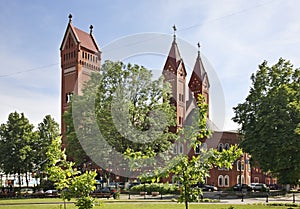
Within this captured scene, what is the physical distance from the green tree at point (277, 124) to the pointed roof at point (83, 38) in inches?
1341

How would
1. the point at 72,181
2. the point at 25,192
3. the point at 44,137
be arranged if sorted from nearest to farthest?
the point at 72,181, the point at 25,192, the point at 44,137

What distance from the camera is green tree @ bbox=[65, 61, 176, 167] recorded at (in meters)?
45.0

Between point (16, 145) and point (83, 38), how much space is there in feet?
72.7

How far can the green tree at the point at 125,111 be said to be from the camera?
148 feet

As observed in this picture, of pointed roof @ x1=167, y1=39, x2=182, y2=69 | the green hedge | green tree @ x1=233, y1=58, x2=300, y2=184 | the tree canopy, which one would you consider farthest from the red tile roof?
green tree @ x1=233, y1=58, x2=300, y2=184

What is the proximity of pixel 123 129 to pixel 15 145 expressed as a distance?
20.8 metres

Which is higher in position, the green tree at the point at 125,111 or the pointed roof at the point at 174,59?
the pointed roof at the point at 174,59

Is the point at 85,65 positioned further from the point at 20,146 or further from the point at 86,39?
the point at 20,146

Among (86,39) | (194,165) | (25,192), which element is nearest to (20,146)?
(25,192)

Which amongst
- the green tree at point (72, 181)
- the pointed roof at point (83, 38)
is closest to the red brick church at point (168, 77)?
the pointed roof at point (83, 38)

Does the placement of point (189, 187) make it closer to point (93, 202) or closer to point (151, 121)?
point (93, 202)

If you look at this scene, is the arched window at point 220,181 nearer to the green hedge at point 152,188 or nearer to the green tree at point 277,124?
the green hedge at point 152,188

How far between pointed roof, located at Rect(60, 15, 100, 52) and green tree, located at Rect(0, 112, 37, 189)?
53.8ft

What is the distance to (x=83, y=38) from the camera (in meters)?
71.1
